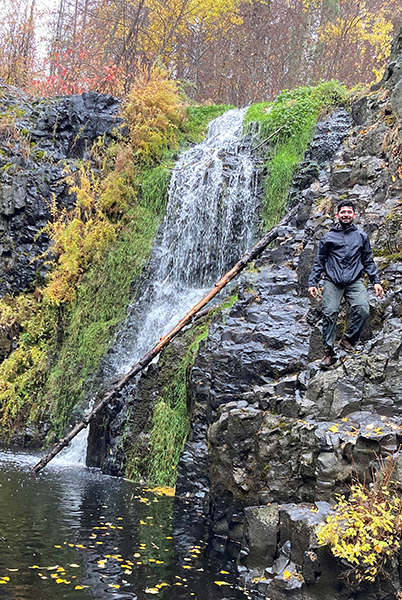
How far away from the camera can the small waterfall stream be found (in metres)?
11.0

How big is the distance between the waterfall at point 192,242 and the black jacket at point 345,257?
16.0 ft

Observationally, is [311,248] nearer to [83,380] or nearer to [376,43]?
[83,380]

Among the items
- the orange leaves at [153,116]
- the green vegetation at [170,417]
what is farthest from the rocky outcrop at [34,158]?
the green vegetation at [170,417]

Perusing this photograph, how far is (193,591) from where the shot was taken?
14.8 ft

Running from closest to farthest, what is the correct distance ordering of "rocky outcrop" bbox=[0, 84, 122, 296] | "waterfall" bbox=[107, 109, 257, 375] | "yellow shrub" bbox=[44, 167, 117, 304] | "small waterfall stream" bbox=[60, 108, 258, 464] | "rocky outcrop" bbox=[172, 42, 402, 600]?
"rocky outcrop" bbox=[172, 42, 402, 600], "small waterfall stream" bbox=[60, 108, 258, 464], "waterfall" bbox=[107, 109, 257, 375], "yellow shrub" bbox=[44, 167, 117, 304], "rocky outcrop" bbox=[0, 84, 122, 296]

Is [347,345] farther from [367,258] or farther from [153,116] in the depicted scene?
[153,116]

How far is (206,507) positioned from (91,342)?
5643 millimetres

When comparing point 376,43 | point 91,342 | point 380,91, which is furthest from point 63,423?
point 376,43

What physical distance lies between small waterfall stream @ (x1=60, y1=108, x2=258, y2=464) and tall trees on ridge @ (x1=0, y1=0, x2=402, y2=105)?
8799 millimetres

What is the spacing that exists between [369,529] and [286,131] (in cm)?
1084

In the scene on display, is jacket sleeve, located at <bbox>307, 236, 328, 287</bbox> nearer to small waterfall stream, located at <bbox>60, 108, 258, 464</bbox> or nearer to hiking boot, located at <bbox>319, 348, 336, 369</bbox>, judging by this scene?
hiking boot, located at <bbox>319, 348, 336, 369</bbox>

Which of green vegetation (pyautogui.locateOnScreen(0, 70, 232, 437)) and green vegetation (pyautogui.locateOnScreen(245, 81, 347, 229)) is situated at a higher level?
green vegetation (pyautogui.locateOnScreen(245, 81, 347, 229))

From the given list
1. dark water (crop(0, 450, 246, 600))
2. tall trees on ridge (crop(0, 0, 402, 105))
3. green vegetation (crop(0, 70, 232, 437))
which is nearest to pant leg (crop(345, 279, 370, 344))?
dark water (crop(0, 450, 246, 600))

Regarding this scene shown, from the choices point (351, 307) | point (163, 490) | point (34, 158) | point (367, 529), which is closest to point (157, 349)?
point (163, 490)
